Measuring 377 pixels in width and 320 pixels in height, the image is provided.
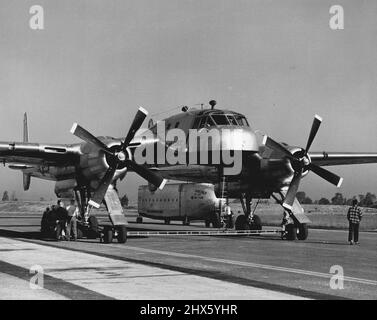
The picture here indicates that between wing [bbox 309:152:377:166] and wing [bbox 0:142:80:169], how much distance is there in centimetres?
1209

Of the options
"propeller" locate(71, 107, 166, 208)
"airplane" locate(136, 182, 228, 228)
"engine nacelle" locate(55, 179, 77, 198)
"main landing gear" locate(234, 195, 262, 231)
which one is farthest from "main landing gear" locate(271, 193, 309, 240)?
"airplane" locate(136, 182, 228, 228)

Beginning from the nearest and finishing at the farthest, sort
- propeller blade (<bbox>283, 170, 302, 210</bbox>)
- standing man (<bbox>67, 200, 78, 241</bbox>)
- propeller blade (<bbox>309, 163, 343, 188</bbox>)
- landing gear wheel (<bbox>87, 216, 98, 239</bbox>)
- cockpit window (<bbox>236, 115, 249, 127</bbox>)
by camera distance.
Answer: standing man (<bbox>67, 200, 78, 241</bbox>) < landing gear wheel (<bbox>87, 216, 98, 239</bbox>) < propeller blade (<bbox>283, 170, 302, 210</bbox>) < propeller blade (<bbox>309, 163, 343, 188</bbox>) < cockpit window (<bbox>236, 115, 249, 127</bbox>)

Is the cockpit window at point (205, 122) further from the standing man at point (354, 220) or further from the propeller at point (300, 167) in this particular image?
the standing man at point (354, 220)

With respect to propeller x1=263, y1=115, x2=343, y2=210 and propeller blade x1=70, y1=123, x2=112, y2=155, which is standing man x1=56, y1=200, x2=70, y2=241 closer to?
propeller blade x1=70, y1=123, x2=112, y2=155

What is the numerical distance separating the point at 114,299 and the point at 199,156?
55.5ft

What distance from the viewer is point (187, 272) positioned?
1280cm

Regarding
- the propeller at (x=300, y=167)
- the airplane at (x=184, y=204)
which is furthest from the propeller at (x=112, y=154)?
the airplane at (x=184, y=204)

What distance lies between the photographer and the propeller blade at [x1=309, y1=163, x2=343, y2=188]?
25.2 metres

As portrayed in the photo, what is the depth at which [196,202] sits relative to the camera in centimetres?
4194

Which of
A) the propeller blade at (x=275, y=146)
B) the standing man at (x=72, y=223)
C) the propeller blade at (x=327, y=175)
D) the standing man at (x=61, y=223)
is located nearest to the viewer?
the standing man at (x=61, y=223)

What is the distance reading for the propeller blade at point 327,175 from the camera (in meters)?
25.2

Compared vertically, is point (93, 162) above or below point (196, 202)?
above
